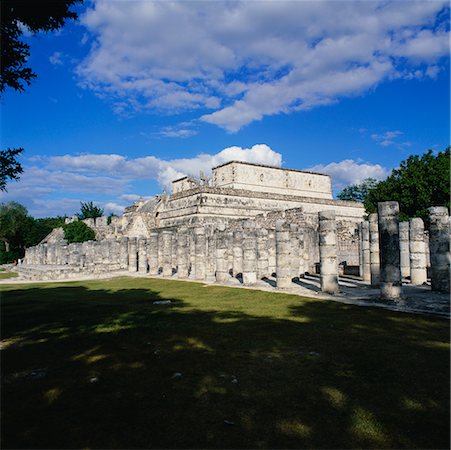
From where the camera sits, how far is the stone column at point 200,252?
1716 centimetres

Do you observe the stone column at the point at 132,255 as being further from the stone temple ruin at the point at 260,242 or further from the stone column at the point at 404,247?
the stone column at the point at 404,247

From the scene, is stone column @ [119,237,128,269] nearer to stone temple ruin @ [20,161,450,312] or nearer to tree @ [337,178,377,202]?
stone temple ruin @ [20,161,450,312]

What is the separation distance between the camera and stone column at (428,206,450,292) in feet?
33.4

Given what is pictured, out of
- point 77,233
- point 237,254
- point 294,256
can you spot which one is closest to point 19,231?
point 77,233

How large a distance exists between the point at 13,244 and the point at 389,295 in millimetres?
49694

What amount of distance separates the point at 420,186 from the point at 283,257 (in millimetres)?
18230

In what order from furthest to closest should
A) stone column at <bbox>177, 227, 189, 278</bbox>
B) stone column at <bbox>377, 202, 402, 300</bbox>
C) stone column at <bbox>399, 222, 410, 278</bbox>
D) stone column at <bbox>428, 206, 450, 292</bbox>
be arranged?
1. stone column at <bbox>177, 227, 189, 278</bbox>
2. stone column at <bbox>399, 222, 410, 278</bbox>
3. stone column at <bbox>428, 206, 450, 292</bbox>
4. stone column at <bbox>377, 202, 402, 300</bbox>

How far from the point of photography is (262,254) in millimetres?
17516

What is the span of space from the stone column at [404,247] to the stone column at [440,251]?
15.1 feet

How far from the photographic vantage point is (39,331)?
6.68 m

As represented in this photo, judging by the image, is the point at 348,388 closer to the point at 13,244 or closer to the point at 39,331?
the point at 39,331

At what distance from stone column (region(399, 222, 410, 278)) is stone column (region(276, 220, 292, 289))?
5.27 metres

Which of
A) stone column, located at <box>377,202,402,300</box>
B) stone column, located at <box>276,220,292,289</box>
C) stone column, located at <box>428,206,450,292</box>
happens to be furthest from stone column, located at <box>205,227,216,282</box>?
stone column, located at <box>428,206,450,292</box>

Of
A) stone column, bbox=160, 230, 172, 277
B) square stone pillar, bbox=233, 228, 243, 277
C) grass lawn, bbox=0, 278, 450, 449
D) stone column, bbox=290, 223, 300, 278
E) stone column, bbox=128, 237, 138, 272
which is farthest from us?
stone column, bbox=128, 237, 138, 272
